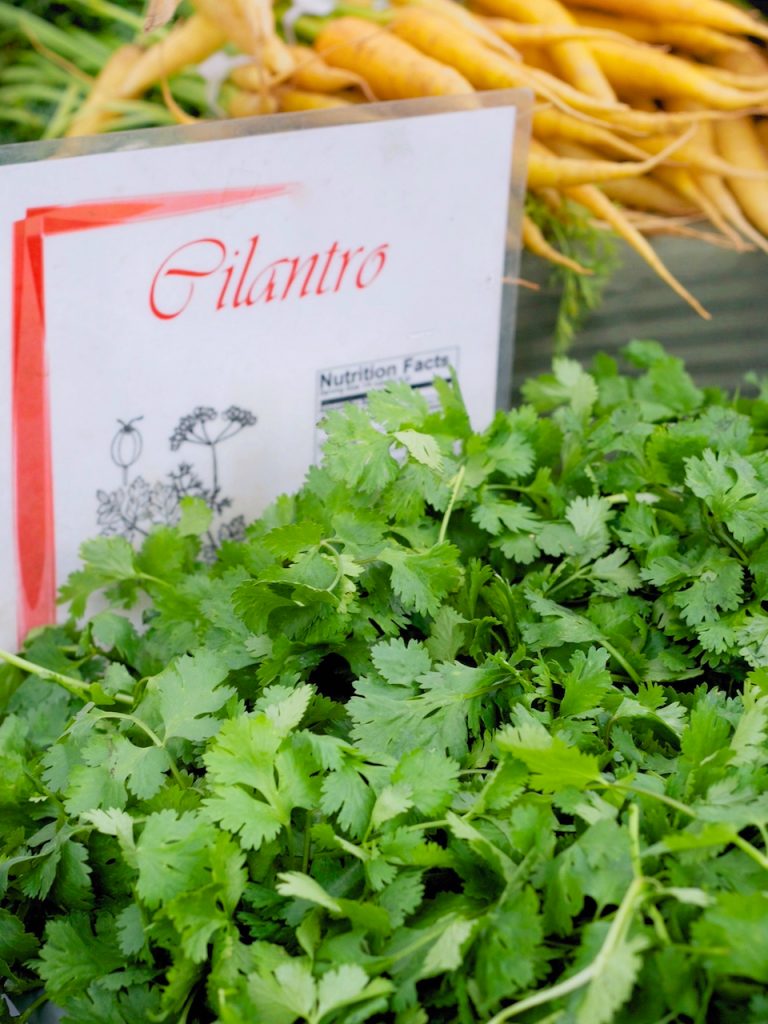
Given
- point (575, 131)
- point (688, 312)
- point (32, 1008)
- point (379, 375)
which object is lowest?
point (32, 1008)

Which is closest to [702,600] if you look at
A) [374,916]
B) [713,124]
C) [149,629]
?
[374,916]

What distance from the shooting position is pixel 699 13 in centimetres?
139

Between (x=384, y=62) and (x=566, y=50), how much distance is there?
0.89ft

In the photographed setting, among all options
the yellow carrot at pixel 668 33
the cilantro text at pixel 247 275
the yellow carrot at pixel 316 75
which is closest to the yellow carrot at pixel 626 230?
the yellow carrot at pixel 668 33

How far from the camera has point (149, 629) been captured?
0.96 m

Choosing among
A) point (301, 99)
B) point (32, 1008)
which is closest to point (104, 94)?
point (301, 99)

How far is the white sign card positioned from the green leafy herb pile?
9 centimetres

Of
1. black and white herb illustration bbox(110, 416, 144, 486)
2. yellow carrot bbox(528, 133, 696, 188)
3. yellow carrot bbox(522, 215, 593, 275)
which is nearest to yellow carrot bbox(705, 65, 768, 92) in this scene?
yellow carrot bbox(528, 133, 696, 188)

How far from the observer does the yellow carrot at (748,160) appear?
1.48 metres

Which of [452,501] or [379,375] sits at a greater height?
[379,375]

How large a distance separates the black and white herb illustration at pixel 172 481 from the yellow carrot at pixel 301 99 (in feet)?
1.50

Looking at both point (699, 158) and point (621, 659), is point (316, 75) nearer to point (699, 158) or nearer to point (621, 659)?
point (699, 158)

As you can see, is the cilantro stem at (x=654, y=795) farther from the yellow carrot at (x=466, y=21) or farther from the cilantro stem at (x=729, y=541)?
the yellow carrot at (x=466, y=21)

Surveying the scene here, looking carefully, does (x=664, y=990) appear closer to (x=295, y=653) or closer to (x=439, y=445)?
(x=295, y=653)
